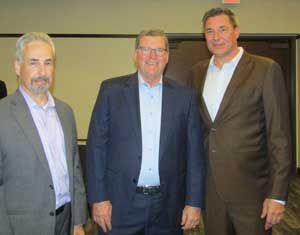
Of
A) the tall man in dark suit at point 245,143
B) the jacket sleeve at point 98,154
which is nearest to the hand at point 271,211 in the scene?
the tall man in dark suit at point 245,143

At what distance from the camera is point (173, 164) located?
6.38 feet

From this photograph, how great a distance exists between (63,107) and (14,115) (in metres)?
0.30

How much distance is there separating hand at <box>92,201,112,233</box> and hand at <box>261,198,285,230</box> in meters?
0.80

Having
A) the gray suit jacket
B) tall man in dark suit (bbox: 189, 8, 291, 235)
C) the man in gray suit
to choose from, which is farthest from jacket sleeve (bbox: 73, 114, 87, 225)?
tall man in dark suit (bbox: 189, 8, 291, 235)

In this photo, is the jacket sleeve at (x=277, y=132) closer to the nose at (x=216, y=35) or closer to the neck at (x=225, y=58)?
the neck at (x=225, y=58)

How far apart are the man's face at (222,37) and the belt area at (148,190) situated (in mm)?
808

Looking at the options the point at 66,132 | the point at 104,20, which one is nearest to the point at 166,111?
the point at 66,132

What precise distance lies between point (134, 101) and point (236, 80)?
0.55 m

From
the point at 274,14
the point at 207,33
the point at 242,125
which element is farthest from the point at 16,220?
the point at 274,14

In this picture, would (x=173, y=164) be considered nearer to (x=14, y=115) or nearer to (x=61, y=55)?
(x=14, y=115)

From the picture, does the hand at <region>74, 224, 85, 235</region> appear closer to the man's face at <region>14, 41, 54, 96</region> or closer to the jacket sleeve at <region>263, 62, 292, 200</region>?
the man's face at <region>14, 41, 54, 96</region>

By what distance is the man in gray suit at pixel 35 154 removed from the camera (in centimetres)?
157

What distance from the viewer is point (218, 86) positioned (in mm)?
2084

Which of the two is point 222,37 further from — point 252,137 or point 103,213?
point 103,213
